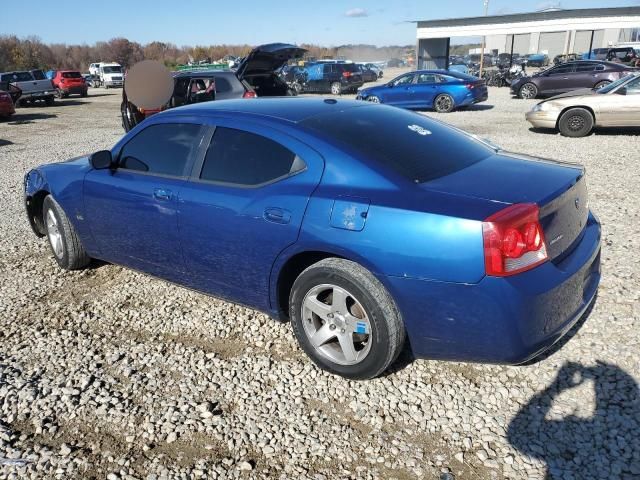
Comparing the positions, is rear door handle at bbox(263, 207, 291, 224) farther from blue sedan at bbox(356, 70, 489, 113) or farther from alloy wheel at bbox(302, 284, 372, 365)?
blue sedan at bbox(356, 70, 489, 113)

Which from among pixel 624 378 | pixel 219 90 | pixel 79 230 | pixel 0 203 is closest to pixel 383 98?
pixel 219 90

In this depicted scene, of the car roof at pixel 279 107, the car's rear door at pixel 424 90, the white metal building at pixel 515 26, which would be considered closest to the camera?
the car roof at pixel 279 107

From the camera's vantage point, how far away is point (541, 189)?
2.63 metres

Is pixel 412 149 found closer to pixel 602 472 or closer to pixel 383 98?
pixel 602 472

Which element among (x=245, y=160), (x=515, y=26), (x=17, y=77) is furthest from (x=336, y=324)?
(x=515, y=26)

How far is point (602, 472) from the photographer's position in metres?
2.21

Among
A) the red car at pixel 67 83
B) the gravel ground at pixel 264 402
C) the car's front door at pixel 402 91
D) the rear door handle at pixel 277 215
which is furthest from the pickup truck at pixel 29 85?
the rear door handle at pixel 277 215

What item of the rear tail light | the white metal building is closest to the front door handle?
the rear tail light

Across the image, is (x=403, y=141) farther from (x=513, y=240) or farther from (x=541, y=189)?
(x=513, y=240)

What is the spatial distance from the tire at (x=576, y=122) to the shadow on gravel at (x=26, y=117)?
17.2 meters

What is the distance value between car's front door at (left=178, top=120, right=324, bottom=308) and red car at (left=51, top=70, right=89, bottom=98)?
98.0ft

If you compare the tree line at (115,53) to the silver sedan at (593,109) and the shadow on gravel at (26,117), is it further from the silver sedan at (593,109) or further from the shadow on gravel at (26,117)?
the silver sedan at (593,109)

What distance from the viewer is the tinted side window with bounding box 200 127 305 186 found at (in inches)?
119

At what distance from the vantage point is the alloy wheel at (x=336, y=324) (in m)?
2.79
